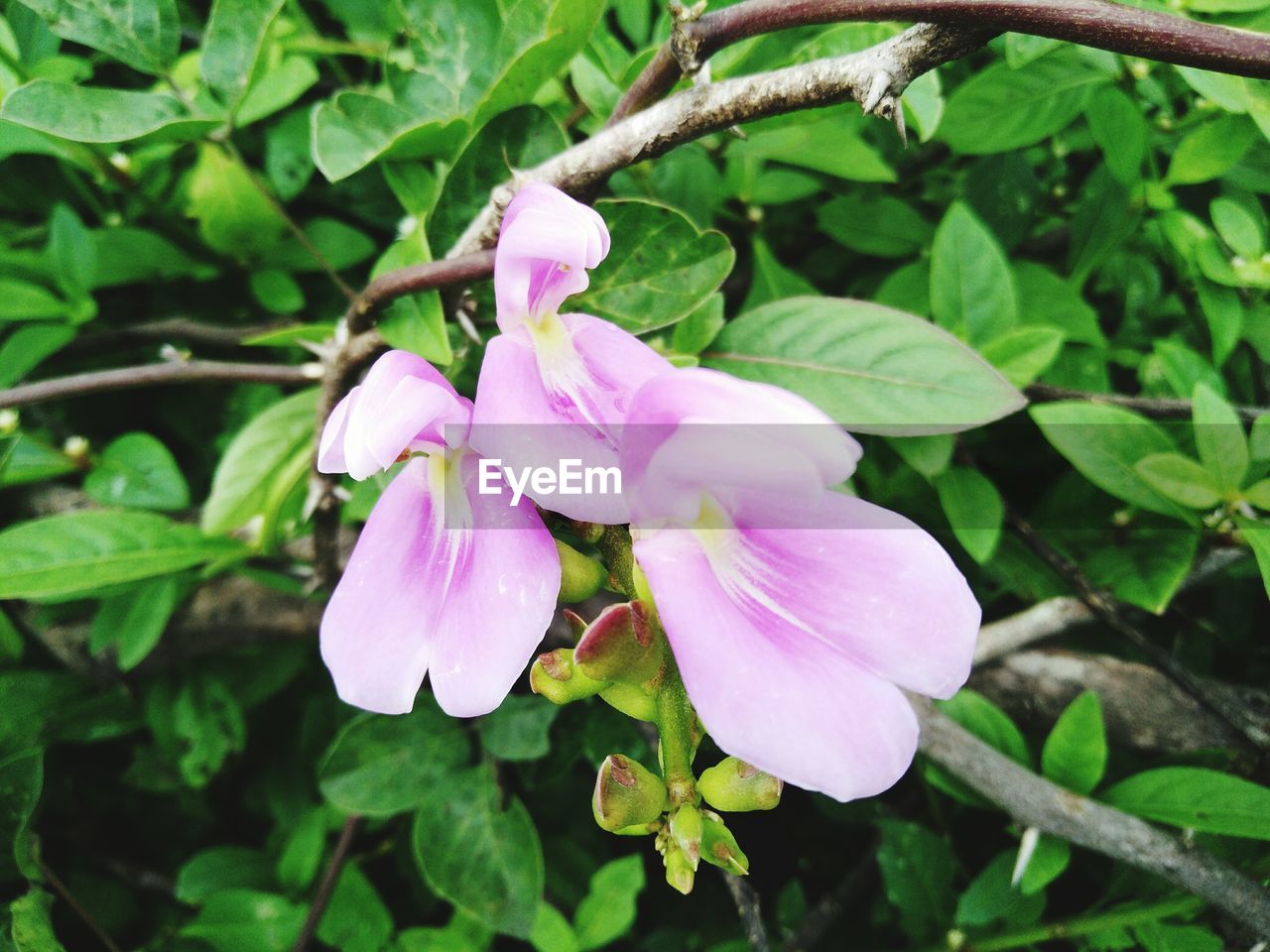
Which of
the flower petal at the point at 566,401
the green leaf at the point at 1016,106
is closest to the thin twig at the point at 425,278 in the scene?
the flower petal at the point at 566,401

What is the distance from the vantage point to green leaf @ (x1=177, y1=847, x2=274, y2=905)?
Result: 1.22 meters

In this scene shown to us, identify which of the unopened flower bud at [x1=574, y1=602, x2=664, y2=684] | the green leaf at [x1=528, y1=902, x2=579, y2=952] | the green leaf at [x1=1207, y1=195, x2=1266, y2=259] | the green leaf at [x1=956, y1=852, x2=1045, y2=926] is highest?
the unopened flower bud at [x1=574, y1=602, x2=664, y2=684]

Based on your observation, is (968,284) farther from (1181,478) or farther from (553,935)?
(553,935)

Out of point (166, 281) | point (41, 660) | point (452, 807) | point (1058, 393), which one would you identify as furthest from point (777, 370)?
point (41, 660)

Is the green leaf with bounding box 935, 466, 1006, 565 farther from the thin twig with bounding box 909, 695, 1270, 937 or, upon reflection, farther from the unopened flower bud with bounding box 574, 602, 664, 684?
the unopened flower bud with bounding box 574, 602, 664, 684

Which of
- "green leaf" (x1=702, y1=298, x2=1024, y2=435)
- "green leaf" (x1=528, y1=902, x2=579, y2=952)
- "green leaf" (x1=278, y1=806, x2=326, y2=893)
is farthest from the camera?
"green leaf" (x1=278, y1=806, x2=326, y2=893)

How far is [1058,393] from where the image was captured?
1.03 meters

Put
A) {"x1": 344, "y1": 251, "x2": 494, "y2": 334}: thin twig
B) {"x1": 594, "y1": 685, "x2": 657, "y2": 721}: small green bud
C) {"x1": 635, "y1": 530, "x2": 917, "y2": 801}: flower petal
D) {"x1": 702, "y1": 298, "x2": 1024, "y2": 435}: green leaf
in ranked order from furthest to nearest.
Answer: {"x1": 702, "y1": 298, "x2": 1024, "y2": 435}: green leaf → {"x1": 344, "y1": 251, "x2": 494, "y2": 334}: thin twig → {"x1": 594, "y1": 685, "x2": 657, "y2": 721}: small green bud → {"x1": 635, "y1": 530, "x2": 917, "y2": 801}: flower petal

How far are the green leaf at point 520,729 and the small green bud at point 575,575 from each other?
22.5 inches

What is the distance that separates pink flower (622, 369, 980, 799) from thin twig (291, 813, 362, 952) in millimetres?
913

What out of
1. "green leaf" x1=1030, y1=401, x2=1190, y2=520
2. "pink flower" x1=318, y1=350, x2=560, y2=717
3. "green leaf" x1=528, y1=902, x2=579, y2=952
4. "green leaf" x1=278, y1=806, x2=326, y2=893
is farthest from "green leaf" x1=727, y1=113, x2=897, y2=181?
"green leaf" x1=278, y1=806, x2=326, y2=893

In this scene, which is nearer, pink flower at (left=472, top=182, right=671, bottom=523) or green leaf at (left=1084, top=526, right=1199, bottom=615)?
pink flower at (left=472, top=182, right=671, bottom=523)

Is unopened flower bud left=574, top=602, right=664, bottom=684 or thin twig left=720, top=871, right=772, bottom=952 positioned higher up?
unopened flower bud left=574, top=602, right=664, bottom=684

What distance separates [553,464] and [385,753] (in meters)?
0.76
